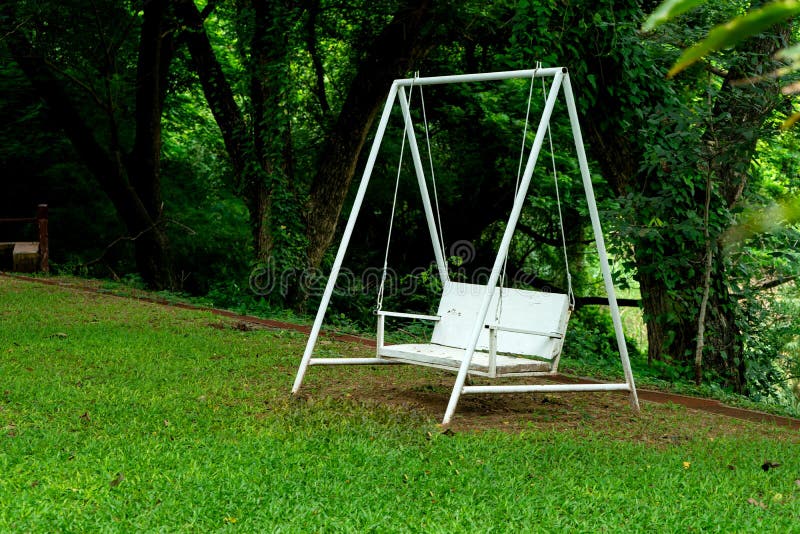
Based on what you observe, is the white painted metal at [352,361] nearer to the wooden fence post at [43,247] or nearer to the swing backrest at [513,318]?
the swing backrest at [513,318]

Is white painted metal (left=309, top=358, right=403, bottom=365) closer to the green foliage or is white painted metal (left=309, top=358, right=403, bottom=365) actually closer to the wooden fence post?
the green foliage

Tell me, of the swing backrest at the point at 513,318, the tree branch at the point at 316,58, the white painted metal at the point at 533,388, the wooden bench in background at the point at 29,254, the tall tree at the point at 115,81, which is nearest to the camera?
the white painted metal at the point at 533,388

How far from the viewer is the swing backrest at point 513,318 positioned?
530 centimetres

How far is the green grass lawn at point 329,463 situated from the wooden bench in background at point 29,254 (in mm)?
8111

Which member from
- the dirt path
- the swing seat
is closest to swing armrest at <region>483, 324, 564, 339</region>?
the swing seat

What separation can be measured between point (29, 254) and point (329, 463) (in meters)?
11.5

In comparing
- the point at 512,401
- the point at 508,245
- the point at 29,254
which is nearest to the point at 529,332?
the point at 508,245

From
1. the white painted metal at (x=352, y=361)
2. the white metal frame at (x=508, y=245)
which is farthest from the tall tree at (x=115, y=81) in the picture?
the white painted metal at (x=352, y=361)

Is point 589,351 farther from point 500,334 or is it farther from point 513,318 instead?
point 513,318

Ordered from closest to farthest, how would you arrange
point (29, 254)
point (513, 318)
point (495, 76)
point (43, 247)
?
point (495, 76) → point (513, 318) → point (29, 254) → point (43, 247)

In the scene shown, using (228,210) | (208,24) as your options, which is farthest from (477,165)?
(208,24)

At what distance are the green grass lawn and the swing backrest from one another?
1.64ft

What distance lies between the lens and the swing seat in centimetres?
506

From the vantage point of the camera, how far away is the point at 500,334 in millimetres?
5766
